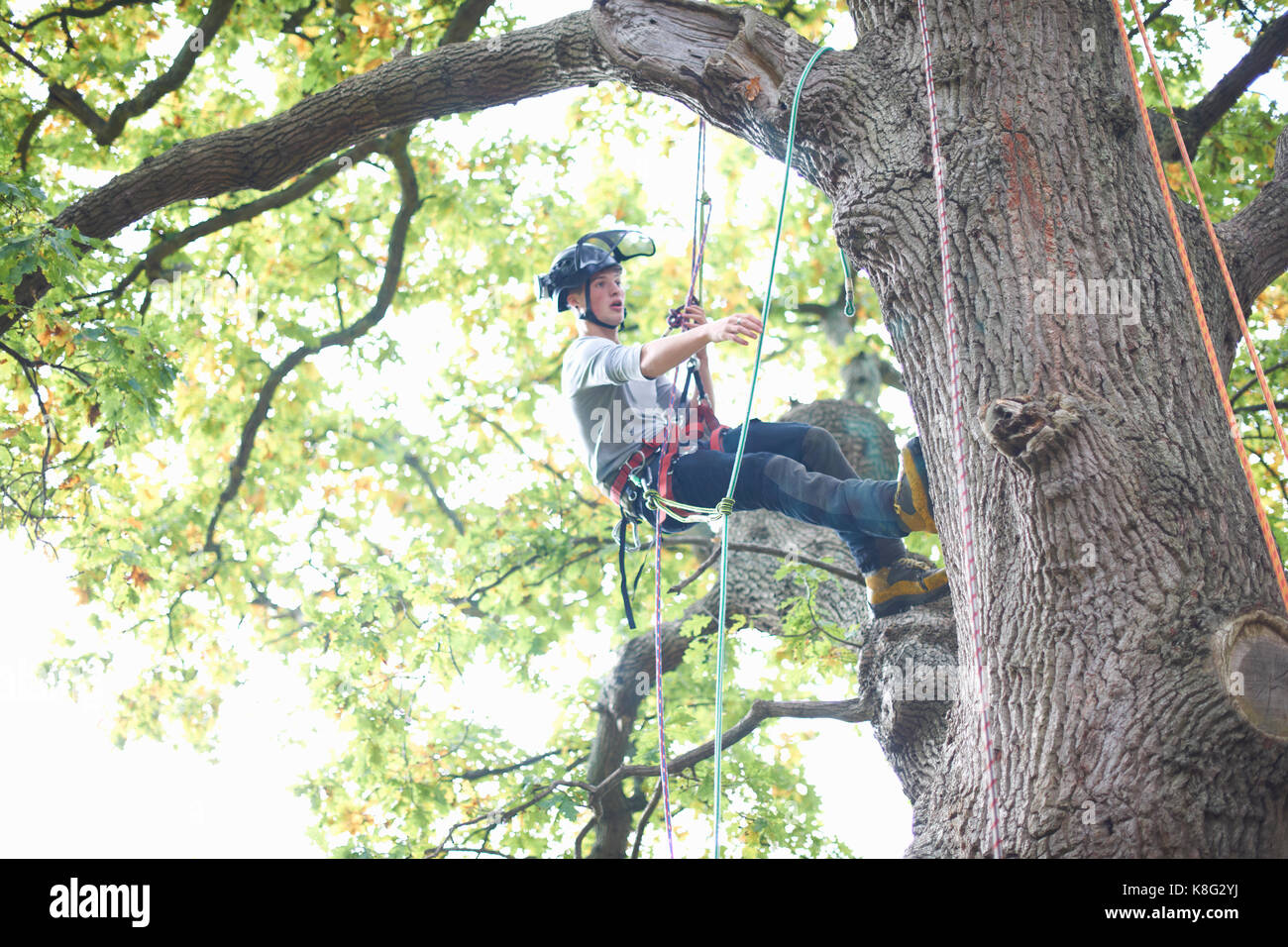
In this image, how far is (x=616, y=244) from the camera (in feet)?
13.4

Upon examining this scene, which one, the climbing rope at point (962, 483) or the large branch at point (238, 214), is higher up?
the large branch at point (238, 214)

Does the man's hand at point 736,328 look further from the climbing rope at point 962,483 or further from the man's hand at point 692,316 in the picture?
the man's hand at point 692,316

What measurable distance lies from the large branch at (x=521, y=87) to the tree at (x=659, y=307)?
0.04 feet

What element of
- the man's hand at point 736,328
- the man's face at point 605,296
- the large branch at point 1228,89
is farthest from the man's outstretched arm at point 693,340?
the large branch at point 1228,89

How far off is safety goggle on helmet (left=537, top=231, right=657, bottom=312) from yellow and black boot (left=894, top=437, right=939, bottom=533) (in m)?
1.40

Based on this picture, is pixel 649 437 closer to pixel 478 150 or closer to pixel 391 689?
pixel 391 689

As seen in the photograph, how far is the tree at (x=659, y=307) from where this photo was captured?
2.30m

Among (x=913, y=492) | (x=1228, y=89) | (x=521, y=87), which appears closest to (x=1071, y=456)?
(x=913, y=492)

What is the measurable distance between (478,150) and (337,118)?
451 cm

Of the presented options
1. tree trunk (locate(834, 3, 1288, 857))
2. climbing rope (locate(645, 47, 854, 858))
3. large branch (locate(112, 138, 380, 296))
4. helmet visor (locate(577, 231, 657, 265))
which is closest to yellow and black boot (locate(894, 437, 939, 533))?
tree trunk (locate(834, 3, 1288, 857))

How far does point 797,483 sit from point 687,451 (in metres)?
0.53

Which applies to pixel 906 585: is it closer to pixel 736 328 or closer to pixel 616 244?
pixel 736 328

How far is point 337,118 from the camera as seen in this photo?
412 centimetres

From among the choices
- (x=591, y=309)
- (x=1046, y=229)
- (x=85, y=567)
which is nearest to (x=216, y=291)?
(x=85, y=567)
